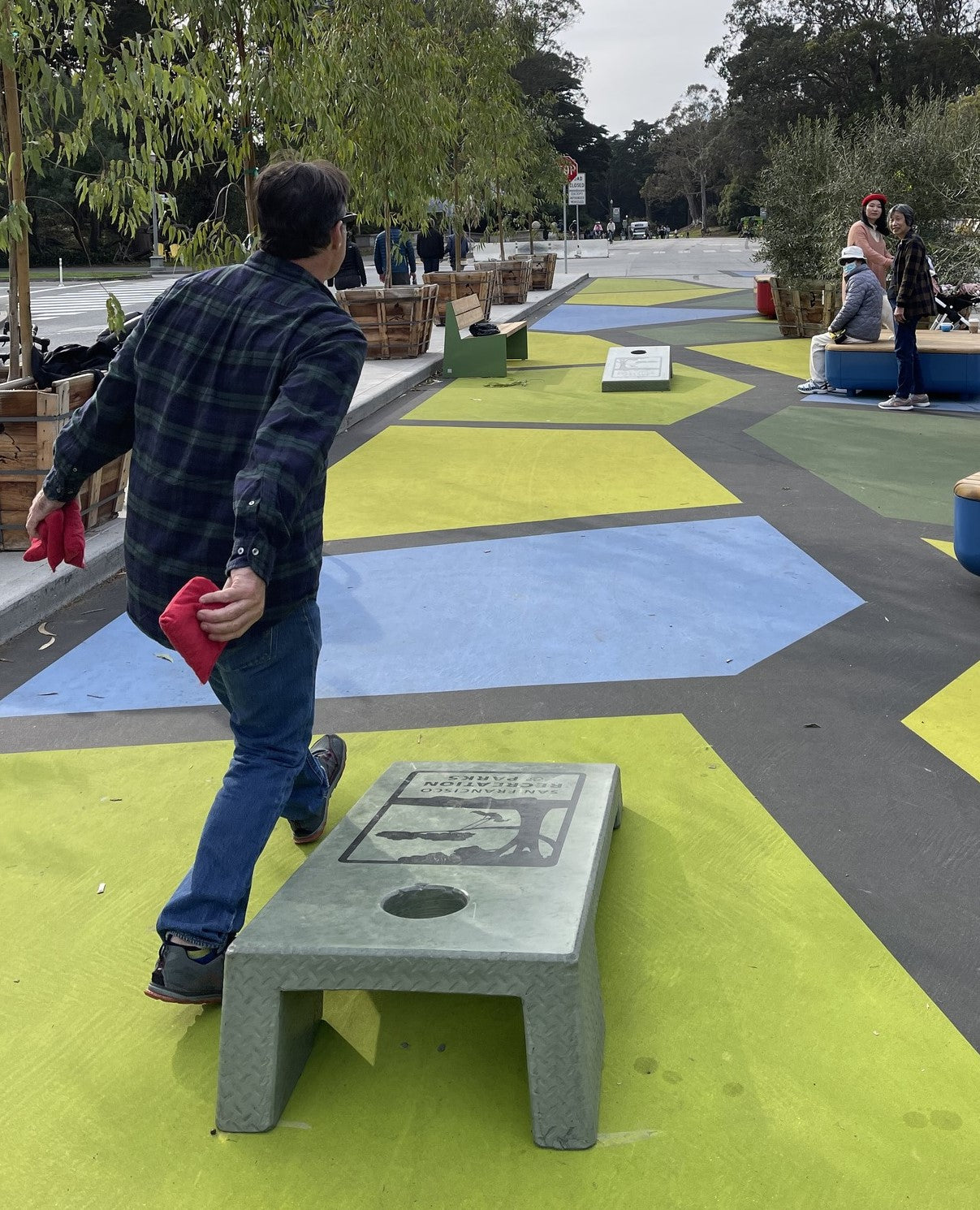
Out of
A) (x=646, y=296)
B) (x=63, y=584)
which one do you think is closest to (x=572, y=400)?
(x=63, y=584)

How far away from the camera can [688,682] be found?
15.1 ft

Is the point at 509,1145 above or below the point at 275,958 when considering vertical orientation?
below

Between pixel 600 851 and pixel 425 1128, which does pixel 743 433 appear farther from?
pixel 425 1128

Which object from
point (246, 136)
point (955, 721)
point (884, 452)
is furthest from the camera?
point (884, 452)

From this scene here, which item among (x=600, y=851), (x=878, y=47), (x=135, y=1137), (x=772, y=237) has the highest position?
(x=878, y=47)

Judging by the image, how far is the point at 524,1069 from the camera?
2465 mm

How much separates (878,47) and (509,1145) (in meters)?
68.1

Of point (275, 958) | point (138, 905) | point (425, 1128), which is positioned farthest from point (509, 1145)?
point (138, 905)

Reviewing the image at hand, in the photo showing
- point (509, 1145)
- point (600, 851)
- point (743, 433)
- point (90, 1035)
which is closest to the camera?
point (509, 1145)

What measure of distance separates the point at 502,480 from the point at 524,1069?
632 centimetres

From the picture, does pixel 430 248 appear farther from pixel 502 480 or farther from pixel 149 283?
pixel 502 480

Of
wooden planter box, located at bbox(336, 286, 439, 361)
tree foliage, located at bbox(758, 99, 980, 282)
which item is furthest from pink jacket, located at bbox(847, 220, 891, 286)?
wooden planter box, located at bbox(336, 286, 439, 361)

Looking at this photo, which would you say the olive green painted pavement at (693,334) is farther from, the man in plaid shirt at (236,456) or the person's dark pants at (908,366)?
the man in plaid shirt at (236,456)

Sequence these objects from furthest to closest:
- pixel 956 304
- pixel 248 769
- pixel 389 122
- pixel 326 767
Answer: pixel 389 122 → pixel 956 304 → pixel 326 767 → pixel 248 769
